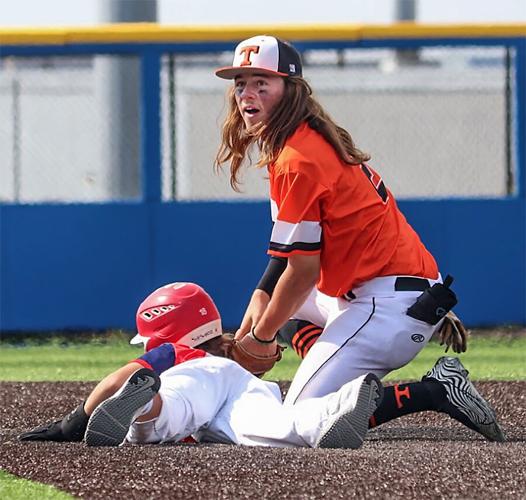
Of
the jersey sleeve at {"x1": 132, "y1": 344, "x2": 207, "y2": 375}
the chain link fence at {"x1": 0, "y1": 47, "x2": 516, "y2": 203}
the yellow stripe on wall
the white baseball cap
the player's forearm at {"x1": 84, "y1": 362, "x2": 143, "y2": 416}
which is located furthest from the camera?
the chain link fence at {"x1": 0, "y1": 47, "x2": 516, "y2": 203}

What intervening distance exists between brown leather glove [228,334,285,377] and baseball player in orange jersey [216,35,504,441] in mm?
33

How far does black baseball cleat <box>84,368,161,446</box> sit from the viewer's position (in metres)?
4.85

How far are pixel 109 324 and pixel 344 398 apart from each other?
19.4 ft

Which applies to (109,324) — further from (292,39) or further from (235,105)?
(235,105)

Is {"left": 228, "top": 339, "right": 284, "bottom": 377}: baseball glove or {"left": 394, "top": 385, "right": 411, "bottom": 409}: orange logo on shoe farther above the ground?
{"left": 228, "top": 339, "right": 284, "bottom": 377}: baseball glove

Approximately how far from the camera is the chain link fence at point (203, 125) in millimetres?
11070

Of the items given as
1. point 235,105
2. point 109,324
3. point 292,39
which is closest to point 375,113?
point 292,39

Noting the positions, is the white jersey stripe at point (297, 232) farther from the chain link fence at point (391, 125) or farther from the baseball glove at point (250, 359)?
the chain link fence at point (391, 125)

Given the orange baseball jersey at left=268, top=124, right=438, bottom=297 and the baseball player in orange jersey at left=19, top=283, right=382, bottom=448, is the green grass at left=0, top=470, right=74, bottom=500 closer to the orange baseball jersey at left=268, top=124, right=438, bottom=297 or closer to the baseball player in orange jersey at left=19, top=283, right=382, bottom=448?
the baseball player in orange jersey at left=19, top=283, right=382, bottom=448

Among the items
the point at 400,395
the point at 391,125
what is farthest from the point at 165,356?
the point at 391,125

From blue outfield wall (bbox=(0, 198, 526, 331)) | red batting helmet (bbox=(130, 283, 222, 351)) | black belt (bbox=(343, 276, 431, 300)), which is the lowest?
blue outfield wall (bbox=(0, 198, 526, 331))

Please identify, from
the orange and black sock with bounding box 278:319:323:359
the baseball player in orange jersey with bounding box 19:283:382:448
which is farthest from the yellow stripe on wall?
the baseball player in orange jersey with bounding box 19:283:382:448

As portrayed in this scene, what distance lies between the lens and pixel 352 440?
4.98 meters

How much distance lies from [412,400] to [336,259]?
24.5 inches
